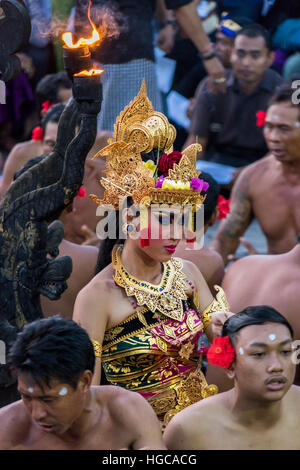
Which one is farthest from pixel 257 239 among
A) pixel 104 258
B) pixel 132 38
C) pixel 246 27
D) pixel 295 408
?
pixel 295 408

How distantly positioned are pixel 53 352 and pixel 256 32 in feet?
16.9

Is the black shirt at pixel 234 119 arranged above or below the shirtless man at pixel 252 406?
below

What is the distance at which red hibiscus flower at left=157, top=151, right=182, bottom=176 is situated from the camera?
11.6ft

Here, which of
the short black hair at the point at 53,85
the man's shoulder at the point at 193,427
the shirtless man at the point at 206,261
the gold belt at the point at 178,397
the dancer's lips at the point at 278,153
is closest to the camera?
the man's shoulder at the point at 193,427

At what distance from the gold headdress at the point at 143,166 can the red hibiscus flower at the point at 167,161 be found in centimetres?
2

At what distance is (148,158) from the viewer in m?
3.64

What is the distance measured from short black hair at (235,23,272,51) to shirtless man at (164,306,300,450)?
4.64 m

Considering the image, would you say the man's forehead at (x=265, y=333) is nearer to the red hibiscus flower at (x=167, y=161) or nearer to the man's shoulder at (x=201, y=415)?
the man's shoulder at (x=201, y=415)

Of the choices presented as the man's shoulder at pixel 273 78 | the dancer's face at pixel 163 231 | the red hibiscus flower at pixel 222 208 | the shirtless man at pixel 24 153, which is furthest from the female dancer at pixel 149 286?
the man's shoulder at pixel 273 78

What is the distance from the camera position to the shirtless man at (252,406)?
9.59ft

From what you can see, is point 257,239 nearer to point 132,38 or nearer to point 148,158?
point 132,38

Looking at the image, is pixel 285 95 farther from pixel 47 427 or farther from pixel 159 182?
pixel 47 427

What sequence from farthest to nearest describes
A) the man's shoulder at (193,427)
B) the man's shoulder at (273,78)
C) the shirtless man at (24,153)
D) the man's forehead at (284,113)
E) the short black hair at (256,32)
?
the man's shoulder at (273,78)
the short black hair at (256,32)
the shirtless man at (24,153)
the man's forehead at (284,113)
the man's shoulder at (193,427)

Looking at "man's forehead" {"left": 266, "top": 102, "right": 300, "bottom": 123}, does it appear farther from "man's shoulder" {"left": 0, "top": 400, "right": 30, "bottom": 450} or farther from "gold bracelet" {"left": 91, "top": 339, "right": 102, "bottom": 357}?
"man's shoulder" {"left": 0, "top": 400, "right": 30, "bottom": 450}
